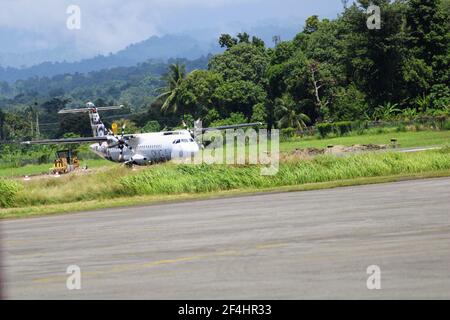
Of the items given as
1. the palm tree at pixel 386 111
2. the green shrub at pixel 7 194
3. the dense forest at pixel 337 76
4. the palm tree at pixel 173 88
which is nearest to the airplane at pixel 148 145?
the green shrub at pixel 7 194

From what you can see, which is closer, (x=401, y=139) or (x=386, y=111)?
(x=401, y=139)

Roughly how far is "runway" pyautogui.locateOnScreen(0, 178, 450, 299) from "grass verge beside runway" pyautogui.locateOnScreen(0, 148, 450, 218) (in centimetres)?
673

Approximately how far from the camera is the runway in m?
13.2

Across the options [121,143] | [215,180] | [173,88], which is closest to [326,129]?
[121,143]

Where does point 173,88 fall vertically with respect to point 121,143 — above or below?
above

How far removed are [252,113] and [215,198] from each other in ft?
260

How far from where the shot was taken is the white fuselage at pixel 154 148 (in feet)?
189

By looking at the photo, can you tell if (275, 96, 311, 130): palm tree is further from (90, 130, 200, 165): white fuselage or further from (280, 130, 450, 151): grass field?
(90, 130, 200, 165): white fuselage

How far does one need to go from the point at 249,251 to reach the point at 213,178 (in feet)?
59.0

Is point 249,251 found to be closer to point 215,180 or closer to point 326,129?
point 215,180

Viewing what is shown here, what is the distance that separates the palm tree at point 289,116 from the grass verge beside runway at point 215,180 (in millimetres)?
59592

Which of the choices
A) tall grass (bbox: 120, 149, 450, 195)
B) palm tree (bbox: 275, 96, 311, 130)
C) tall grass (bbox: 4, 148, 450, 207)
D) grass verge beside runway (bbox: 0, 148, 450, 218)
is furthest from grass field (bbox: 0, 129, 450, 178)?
grass verge beside runway (bbox: 0, 148, 450, 218)

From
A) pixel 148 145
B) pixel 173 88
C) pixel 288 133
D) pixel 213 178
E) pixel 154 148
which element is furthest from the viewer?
pixel 173 88

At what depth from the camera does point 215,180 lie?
1353 inches
